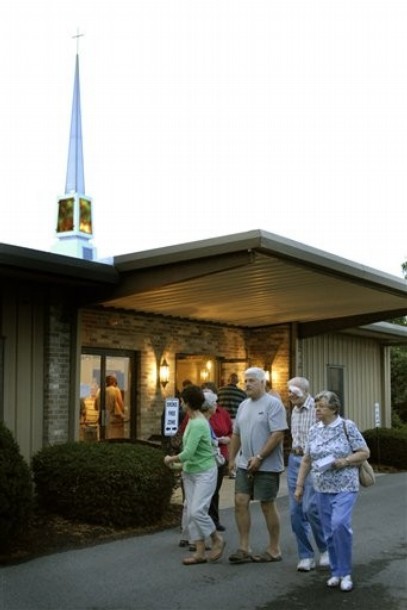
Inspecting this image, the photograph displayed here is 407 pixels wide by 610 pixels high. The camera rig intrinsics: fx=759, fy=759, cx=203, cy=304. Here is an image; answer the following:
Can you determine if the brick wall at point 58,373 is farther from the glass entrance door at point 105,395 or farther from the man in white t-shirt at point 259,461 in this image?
the man in white t-shirt at point 259,461

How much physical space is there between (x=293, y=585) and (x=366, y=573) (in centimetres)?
83

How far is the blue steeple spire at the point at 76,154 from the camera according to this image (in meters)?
15.8

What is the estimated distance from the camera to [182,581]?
6.12 metres

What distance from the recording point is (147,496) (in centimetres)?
838

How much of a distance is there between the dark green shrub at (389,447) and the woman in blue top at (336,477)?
10.5 meters

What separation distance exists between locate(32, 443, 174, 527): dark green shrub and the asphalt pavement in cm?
52

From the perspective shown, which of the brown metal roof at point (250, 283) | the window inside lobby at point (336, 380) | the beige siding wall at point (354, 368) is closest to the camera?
the brown metal roof at point (250, 283)

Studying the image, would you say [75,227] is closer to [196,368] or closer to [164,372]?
[164,372]

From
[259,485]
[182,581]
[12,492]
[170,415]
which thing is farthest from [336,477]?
[170,415]

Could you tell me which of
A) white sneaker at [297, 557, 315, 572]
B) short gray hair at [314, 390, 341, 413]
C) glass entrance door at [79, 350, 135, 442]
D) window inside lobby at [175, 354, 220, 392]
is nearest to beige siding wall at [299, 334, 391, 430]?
window inside lobby at [175, 354, 220, 392]

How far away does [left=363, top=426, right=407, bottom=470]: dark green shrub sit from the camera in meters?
16.0

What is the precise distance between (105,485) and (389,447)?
31.0 ft

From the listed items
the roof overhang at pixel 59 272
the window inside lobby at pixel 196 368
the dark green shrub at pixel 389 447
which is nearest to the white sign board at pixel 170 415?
the roof overhang at pixel 59 272

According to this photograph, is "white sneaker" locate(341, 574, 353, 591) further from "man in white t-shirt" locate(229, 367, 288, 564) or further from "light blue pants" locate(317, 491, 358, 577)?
"man in white t-shirt" locate(229, 367, 288, 564)
